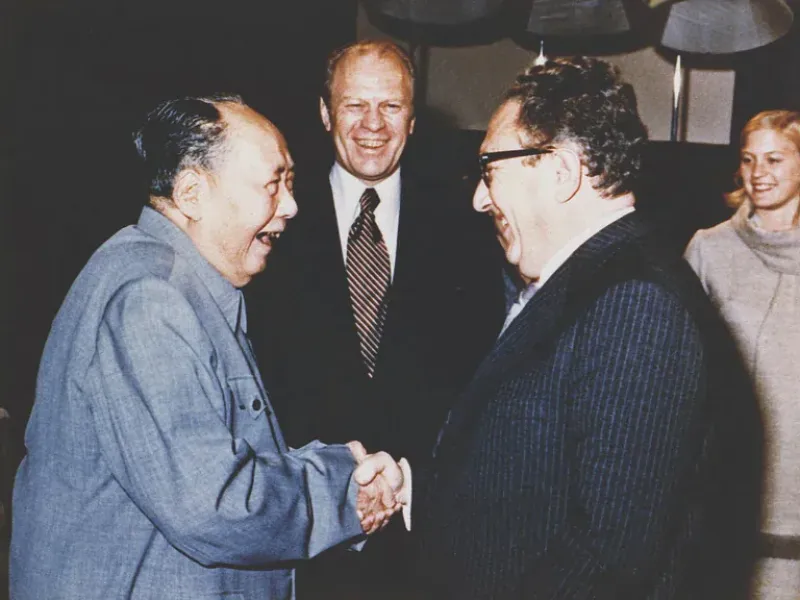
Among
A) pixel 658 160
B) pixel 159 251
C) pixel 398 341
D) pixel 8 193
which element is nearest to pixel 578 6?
pixel 658 160

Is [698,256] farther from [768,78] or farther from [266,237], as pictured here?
[768,78]

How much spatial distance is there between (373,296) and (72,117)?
1.45 meters

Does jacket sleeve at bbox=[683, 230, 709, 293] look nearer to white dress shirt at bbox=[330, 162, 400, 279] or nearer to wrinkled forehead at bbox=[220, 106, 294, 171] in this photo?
white dress shirt at bbox=[330, 162, 400, 279]

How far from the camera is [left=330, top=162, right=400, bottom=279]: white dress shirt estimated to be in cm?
269

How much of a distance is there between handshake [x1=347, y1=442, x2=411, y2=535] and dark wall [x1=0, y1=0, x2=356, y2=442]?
191cm

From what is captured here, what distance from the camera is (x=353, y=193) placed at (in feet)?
8.86

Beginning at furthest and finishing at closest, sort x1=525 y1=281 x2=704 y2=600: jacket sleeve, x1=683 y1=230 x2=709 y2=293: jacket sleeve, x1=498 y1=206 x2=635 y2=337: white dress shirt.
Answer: x1=683 y1=230 x2=709 y2=293: jacket sleeve < x1=498 y1=206 x2=635 y2=337: white dress shirt < x1=525 y1=281 x2=704 y2=600: jacket sleeve

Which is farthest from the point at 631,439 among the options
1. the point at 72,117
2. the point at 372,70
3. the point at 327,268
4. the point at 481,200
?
the point at 72,117

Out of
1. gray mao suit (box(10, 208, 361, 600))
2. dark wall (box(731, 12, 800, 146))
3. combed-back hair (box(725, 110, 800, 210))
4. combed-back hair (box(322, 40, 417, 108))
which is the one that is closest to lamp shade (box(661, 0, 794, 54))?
combed-back hair (box(725, 110, 800, 210))

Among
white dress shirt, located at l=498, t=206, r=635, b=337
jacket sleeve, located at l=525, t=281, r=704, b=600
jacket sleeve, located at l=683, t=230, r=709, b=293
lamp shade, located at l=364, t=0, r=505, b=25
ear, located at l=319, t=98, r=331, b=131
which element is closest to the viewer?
jacket sleeve, located at l=525, t=281, r=704, b=600

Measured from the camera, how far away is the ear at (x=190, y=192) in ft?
5.45

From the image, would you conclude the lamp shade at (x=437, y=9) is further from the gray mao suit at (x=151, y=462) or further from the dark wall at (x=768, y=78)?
the gray mao suit at (x=151, y=462)

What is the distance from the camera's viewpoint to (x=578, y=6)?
152 inches

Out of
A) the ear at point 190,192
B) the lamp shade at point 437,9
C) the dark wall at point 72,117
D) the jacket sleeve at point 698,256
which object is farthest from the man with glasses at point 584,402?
the lamp shade at point 437,9
